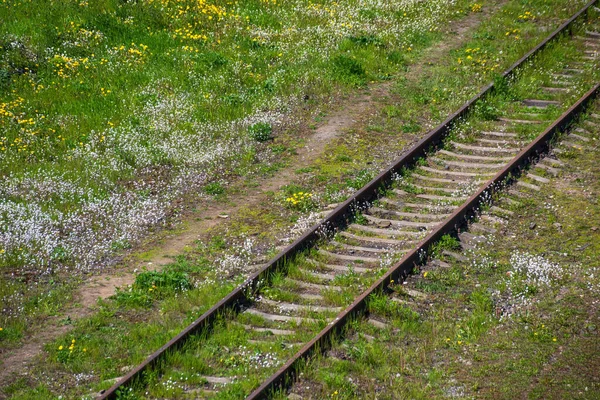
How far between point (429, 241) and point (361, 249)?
106cm

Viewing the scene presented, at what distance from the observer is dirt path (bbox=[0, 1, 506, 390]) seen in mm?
10234

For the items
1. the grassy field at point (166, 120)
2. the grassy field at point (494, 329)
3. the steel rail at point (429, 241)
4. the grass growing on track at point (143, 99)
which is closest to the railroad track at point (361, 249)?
the steel rail at point (429, 241)

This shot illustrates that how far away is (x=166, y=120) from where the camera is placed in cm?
1609

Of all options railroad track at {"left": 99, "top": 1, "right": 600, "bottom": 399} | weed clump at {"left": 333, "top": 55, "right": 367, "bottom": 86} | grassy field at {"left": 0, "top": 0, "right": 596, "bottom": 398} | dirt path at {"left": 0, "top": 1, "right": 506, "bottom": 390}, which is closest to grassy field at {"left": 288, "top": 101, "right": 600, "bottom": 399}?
railroad track at {"left": 99, "top": 1, "right": 600, "bottom": 399}

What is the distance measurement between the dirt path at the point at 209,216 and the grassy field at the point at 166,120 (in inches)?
10.1

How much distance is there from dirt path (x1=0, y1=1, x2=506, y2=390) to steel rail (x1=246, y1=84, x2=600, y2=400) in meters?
3.28

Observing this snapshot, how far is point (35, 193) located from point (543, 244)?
8399 mm

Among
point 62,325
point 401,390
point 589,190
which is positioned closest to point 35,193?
point 62,325

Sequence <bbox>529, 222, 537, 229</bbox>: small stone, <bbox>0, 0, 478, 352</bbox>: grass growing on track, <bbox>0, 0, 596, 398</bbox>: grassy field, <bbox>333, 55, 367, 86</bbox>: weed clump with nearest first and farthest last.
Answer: <bbox>0, 0, 596, 398</bbox>: grassy field < <bbox>529, 222, 537, 229</bbox>: small stone < <bbox>0, 0, 478, 352</bbox>: grass growing on track < <bbox>333, 55, 367, 86</bbox>: weed clump

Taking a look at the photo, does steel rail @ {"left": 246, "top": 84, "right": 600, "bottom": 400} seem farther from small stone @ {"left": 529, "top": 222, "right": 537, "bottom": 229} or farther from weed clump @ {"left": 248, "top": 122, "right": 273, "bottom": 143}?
weed clump @ {"left": 248, "top": 122, "right": 273, "bottom": 143}

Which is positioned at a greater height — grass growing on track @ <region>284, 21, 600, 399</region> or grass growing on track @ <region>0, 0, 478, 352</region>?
grass growing on track @ <region>0, 0, 478, 352</region>

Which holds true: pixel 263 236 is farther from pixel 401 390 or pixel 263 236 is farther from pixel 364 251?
pixel 401 390

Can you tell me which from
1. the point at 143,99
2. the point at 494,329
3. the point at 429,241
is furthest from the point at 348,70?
the point at 494,329

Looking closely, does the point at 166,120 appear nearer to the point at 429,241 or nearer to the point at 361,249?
the point at 361,249
